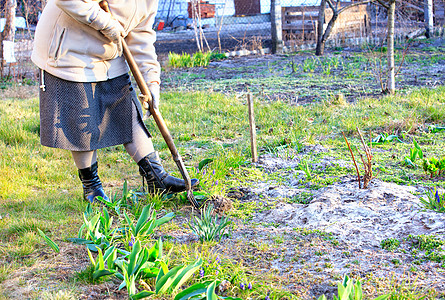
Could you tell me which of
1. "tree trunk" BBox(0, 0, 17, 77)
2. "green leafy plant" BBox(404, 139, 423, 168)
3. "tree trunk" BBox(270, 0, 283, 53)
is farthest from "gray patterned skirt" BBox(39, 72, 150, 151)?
"tree trunk" BBox(270, 0, 283, 53)

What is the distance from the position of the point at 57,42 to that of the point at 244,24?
16741mm

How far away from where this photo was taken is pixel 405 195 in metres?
2.67

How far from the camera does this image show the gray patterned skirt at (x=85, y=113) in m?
2.63

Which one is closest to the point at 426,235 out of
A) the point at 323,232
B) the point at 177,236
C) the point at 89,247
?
the point at 323,232

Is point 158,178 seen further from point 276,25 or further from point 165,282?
point 276,25

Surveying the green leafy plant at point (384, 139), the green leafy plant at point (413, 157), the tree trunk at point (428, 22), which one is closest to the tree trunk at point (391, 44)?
the green leafy plant at point (384, 139)

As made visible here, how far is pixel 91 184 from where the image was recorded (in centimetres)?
293

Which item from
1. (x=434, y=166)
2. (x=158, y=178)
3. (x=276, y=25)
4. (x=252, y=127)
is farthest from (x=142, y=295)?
(x=276, y=25)

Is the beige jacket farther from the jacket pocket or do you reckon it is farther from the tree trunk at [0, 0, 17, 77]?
the tree trunk at [0, 0, 17, 77]

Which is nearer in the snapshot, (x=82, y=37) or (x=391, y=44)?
(x=82, y=37)

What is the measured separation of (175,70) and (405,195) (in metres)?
6.95

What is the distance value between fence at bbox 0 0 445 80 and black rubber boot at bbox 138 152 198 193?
5.01 meters

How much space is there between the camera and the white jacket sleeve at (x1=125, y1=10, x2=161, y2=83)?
9.30 ft

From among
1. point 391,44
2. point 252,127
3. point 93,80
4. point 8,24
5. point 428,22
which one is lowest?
point 252,127
